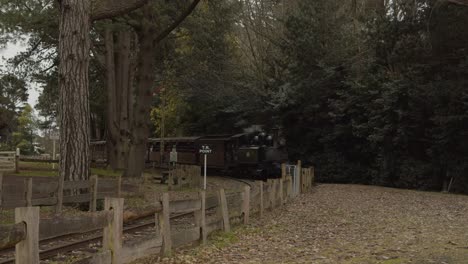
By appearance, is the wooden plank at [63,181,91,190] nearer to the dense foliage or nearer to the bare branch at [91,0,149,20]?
the bare branch at [91,0,149,20]

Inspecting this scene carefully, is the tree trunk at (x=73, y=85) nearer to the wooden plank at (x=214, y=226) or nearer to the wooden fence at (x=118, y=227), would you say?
the wooden fence at (x=118, y=227)

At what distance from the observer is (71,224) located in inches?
217

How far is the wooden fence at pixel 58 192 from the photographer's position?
37.4ft

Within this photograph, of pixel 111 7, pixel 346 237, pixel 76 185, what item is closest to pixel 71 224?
pixel 346 237

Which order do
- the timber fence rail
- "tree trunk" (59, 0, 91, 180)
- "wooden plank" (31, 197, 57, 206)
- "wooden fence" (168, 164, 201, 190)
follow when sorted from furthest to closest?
"wooden fence" (168, 164, 201, 190) < "tree trunk" (59, 0, 91, 180) < "wooden plank" (31, 197, 57, 206) < the timber fence rail

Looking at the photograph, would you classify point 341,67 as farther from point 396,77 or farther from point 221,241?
point 221,241

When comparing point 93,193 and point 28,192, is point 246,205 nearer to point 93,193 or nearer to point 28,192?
point 93,193

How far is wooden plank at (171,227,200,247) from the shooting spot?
316 inches

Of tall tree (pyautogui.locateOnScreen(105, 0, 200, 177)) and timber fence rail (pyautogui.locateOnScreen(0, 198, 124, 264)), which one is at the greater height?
tall tree (pyautogui.locateOnScreen(105, 0, 200, 177))

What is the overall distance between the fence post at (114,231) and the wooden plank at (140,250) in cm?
18

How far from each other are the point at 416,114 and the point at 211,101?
18.6m

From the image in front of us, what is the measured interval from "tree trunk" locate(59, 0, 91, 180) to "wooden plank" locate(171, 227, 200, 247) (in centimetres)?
560

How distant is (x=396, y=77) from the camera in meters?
27.2

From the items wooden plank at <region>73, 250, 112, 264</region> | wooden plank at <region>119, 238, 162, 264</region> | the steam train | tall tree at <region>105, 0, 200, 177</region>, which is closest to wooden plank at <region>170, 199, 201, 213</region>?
wooden plank at <region>119, 238, 162, 264</region>
